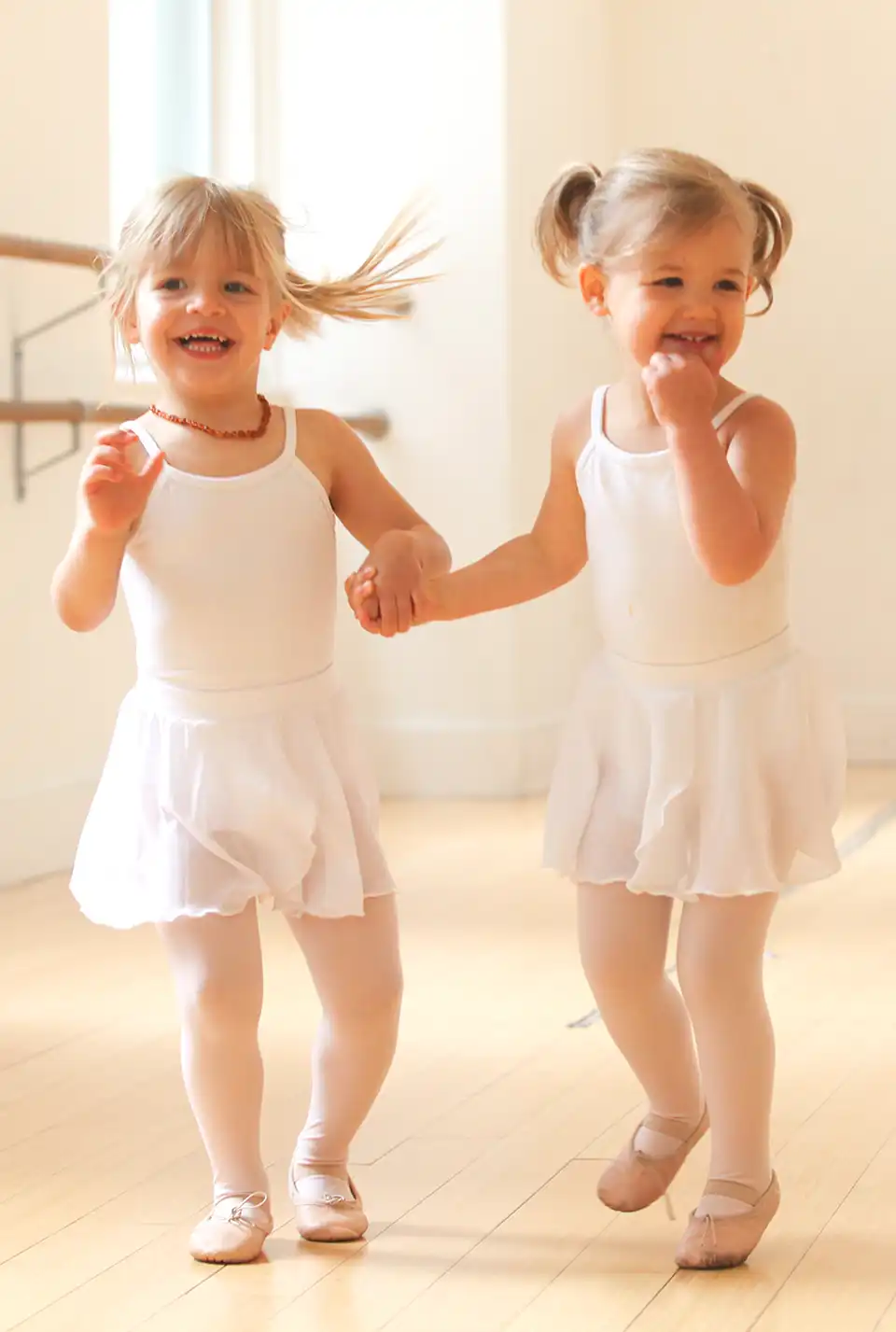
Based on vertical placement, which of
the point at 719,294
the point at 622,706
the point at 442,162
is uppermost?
the point at 442,162

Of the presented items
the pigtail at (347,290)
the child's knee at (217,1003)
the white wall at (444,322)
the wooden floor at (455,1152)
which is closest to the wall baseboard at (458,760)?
the white wall at (444,322)

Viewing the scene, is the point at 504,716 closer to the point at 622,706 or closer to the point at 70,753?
the point at 70,753

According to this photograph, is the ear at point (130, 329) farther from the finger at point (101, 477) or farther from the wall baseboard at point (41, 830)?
the wall baseboard at point (41, 830)

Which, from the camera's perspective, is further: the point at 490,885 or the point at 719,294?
the point at 490,885

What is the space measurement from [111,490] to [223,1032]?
47 cm

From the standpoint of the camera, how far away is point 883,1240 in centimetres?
172

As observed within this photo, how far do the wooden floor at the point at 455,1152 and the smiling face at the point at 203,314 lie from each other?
78 centimetres

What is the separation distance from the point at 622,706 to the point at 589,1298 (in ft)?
1.65

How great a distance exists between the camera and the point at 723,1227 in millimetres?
1632

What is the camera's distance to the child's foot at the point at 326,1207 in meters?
1.72

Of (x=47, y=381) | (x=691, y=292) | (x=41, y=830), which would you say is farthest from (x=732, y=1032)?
(x=47, y=381)

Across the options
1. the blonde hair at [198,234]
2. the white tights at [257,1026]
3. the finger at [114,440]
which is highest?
the blonde hair at [198,234]

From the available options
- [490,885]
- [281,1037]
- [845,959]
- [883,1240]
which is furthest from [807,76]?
[883,1240]

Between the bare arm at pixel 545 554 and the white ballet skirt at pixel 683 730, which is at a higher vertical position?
the bare arm at pixel 545 554
